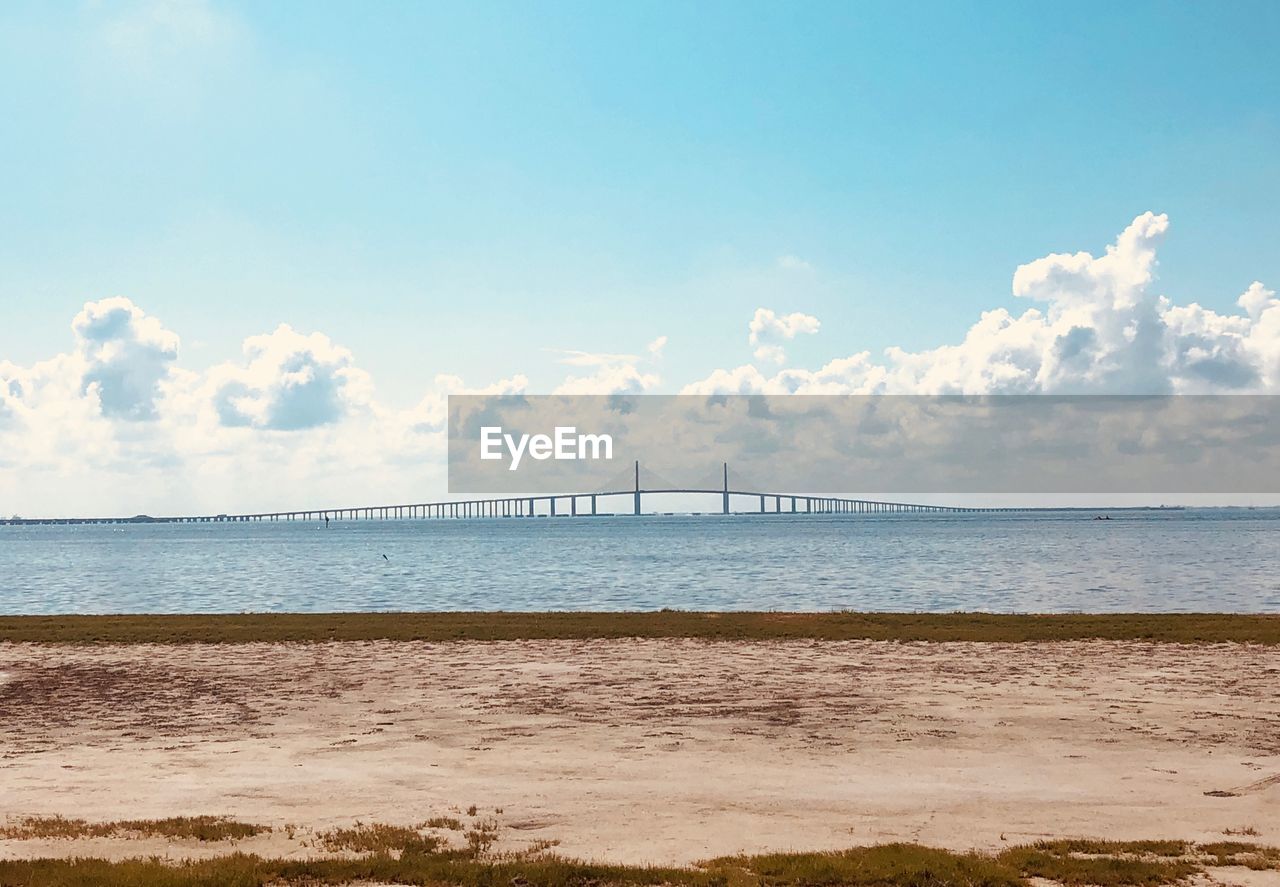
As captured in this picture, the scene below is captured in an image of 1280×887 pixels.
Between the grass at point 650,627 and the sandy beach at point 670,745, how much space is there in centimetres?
410

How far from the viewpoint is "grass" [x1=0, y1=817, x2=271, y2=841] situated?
13.2 m

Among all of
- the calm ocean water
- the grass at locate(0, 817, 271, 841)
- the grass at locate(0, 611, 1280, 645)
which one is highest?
the grass at locate(0, 817, 271, 841)

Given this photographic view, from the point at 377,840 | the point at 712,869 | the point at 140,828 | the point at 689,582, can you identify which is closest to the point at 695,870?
the point at 712,869

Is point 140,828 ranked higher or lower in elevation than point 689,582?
higher

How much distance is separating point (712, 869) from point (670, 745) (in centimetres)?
739

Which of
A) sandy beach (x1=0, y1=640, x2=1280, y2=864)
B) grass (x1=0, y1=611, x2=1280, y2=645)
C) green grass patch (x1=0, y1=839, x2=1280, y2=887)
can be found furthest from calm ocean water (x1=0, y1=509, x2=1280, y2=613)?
green grass patch (x1=0, y1=839, x2=1280, y2=887)

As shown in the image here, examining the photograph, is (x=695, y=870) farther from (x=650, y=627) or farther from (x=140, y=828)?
(x=650, y=627)

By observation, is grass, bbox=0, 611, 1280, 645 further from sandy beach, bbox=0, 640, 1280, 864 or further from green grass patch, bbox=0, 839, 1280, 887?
green grass patch, bbox=0, 839, 1280, 887

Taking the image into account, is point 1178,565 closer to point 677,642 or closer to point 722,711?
point 677,642

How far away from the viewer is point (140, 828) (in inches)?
535

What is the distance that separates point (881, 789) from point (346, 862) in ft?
24.7

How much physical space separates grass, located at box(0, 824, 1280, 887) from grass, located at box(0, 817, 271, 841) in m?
1.08

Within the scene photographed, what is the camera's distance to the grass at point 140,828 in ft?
43.3

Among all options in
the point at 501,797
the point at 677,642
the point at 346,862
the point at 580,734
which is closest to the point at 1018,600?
the point at 677,642
